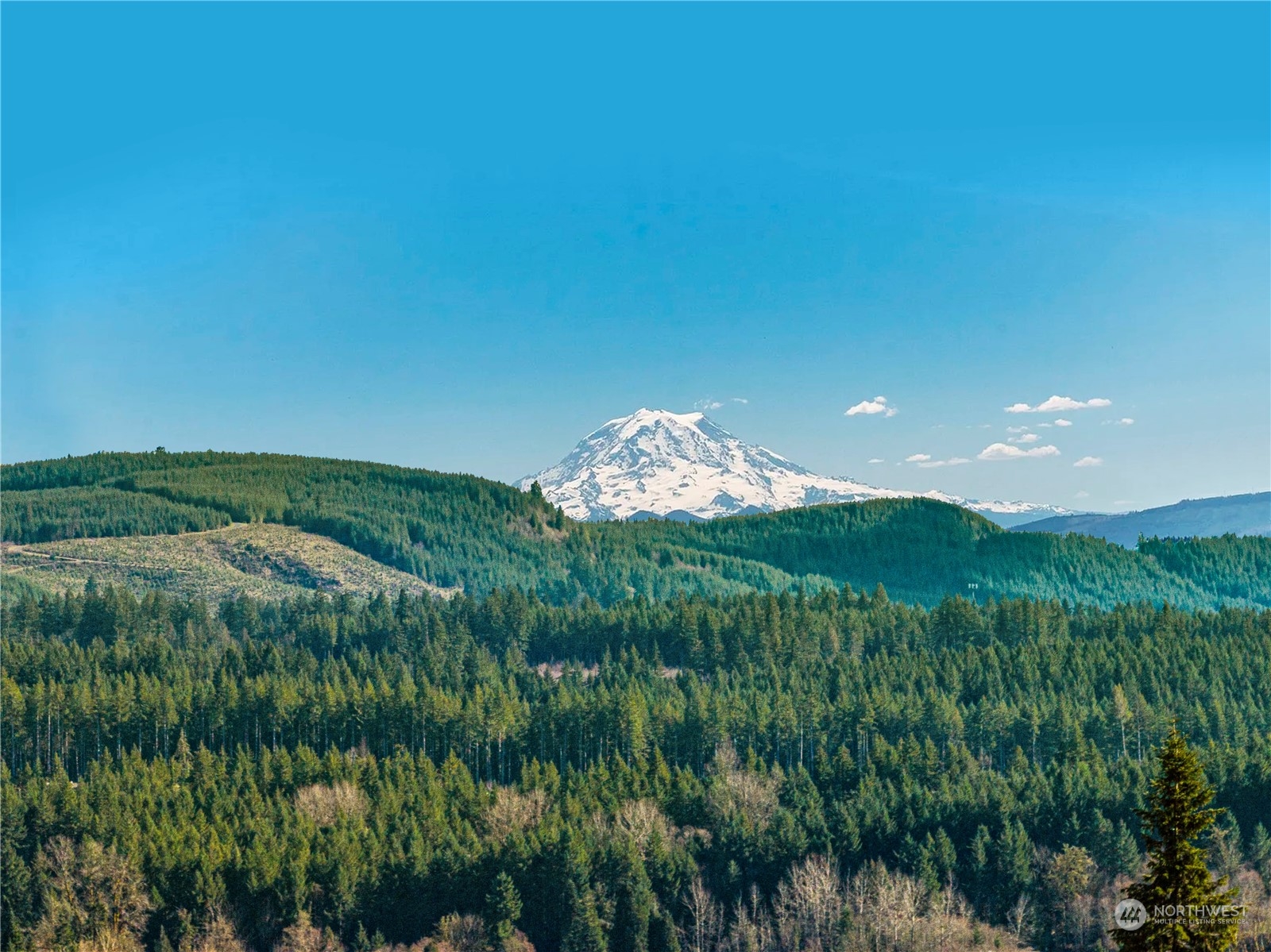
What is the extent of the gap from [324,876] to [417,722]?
4669 centimetres

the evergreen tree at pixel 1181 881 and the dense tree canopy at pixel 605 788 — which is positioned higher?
the evergreen tree at pixel 1181 881

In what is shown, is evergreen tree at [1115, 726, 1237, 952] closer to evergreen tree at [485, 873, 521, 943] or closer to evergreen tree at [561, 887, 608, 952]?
evergreen tree at [561, 887, 608, 952]

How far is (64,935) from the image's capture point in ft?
387

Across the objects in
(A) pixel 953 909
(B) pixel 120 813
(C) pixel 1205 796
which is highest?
(C) pixel 1205 796

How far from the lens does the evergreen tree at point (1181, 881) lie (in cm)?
4566

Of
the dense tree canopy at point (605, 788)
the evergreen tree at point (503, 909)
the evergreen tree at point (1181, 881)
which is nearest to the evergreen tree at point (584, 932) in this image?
the dense tree canopy at point (605, 788)

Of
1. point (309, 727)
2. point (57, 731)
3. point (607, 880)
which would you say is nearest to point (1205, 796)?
point (607, 880)

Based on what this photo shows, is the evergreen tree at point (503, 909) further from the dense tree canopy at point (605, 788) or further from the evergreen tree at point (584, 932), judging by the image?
the evergreen tree at point (584, 932)

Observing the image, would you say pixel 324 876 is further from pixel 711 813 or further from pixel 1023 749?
pixel 1023 749

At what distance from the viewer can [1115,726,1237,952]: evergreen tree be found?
1797 inches

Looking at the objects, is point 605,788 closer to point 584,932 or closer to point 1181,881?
point 584,932

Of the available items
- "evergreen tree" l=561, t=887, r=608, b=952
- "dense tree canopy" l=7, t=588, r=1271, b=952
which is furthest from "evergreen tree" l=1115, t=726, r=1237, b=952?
"evergreen tree" l=561, t=887, r=608, b=952

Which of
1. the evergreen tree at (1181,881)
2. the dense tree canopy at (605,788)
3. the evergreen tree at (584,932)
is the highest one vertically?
the evergreen tree at (1181,881)

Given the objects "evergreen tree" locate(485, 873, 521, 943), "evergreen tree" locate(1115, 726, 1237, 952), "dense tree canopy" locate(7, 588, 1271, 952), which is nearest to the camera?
"evergreen tree" locate(1115, 726, 1237, 952)
